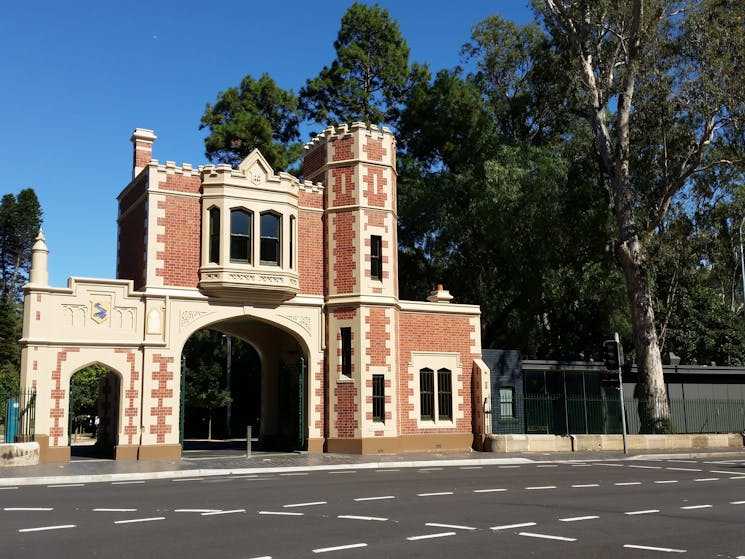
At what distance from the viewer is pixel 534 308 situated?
4022cm

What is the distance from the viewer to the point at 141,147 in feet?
102

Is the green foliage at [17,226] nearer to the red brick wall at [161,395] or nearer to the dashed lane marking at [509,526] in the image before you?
the red brick wall at [161,395]

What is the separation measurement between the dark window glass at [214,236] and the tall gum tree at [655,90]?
17057 millimetres

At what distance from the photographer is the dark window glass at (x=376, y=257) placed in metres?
29.2

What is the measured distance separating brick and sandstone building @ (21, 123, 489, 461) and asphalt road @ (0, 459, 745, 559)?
24.0 feet

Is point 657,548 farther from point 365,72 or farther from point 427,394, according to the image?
point 365,72

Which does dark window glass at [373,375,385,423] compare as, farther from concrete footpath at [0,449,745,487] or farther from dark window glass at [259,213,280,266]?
dark window glass at [259,213,280,266]

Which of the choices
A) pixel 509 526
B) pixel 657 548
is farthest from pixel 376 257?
pixel 657 548

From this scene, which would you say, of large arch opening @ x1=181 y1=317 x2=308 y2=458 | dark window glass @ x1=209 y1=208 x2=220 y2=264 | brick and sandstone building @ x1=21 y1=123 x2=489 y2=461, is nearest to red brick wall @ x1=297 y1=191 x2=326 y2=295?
brick and sandstone building @ x1=21 y1=123 x2=489 y2=461

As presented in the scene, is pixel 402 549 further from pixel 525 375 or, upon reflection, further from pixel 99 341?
pixel 525 375

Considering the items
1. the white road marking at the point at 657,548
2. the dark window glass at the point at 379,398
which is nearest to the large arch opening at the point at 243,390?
the dark window glass at the point at 379,398

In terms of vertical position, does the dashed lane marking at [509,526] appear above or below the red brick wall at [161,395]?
below

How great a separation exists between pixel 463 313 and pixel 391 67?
21.4 m

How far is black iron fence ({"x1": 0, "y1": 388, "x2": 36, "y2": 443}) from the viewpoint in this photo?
23672 mm
